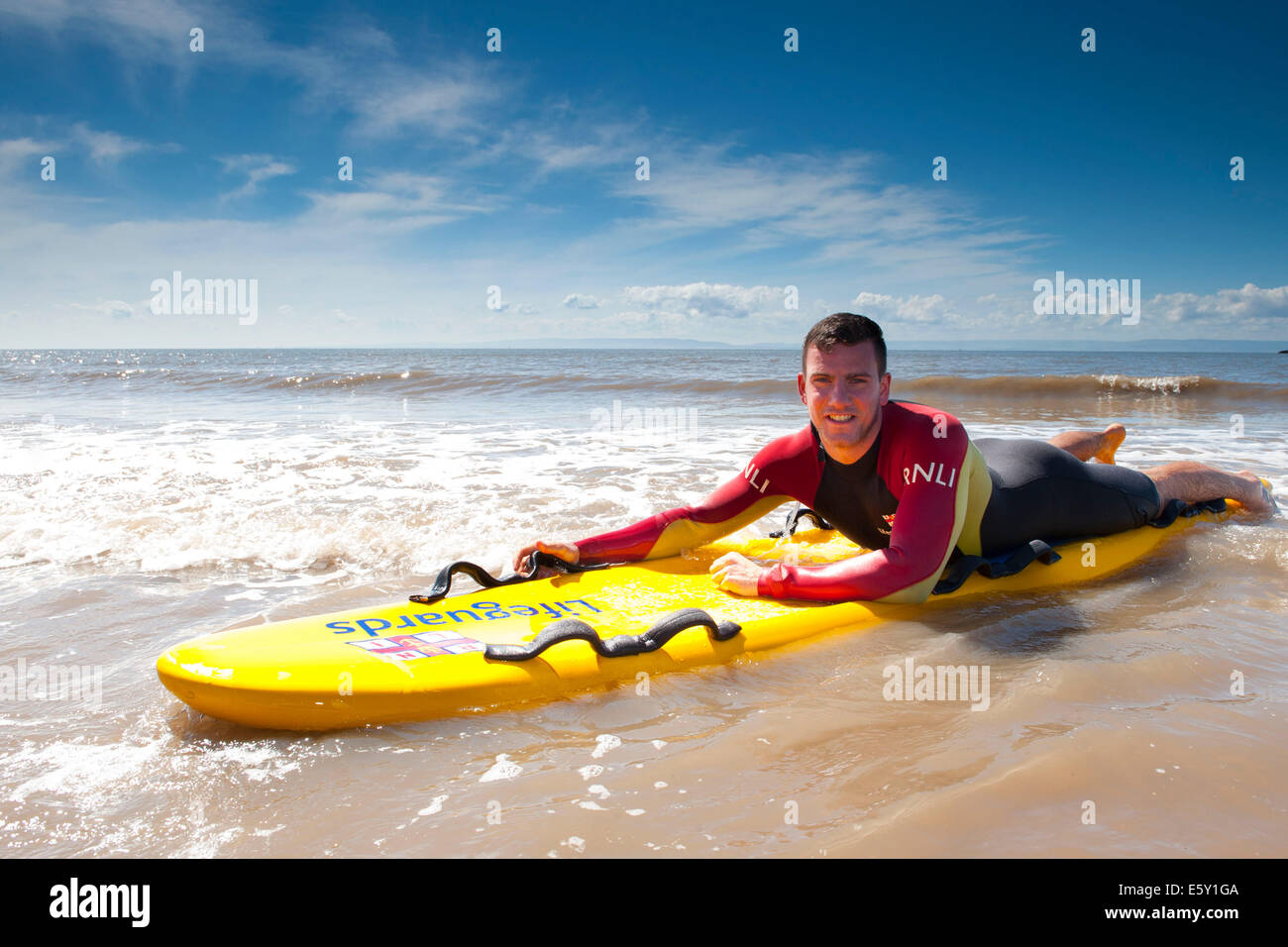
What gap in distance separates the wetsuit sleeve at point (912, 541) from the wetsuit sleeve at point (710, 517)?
540 mm

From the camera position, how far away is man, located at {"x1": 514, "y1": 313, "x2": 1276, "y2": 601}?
3057 millimetres

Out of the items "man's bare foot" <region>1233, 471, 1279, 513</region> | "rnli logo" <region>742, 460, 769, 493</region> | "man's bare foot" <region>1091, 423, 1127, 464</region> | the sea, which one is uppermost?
"man's bare foot" <region>1091, 423, 1127, 464</region>

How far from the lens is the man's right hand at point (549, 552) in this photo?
3443 mm

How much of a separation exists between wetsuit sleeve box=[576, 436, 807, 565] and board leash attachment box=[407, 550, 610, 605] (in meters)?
0.10

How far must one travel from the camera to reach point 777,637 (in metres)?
2.96

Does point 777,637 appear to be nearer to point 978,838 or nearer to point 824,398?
point 824,398

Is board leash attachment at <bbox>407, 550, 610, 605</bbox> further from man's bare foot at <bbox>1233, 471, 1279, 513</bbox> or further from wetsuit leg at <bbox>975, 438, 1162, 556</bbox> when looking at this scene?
man's bare foot at <bbox>1233, 471, 1279, 513</bbox>

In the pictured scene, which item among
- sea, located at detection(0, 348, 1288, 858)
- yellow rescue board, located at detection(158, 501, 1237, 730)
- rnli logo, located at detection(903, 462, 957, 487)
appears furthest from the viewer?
rnli logo, located at detection(903, 462, 957, 487)

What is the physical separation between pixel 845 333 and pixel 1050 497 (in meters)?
1.48

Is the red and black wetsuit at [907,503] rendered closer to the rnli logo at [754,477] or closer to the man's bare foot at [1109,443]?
the rnli logo at [754,477]

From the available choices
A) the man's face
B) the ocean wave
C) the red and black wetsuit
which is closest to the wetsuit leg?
the red and black wetsuit

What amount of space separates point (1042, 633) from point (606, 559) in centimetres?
185

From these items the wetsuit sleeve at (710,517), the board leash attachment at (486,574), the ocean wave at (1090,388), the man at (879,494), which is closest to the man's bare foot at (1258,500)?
the man at (879,494)
